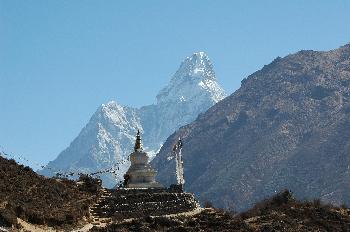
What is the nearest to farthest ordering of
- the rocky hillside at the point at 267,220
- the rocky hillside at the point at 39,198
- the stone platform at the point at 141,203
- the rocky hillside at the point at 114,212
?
the rocky hillside at the point at 39,198 < the rocky hillside at the point at 114,212 < the rocky hillside at the point at 267,220 < the stone platform at the point at 141,203

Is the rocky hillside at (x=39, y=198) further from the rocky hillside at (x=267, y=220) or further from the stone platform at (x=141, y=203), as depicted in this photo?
the rocky hillside at (x=267, y=220)

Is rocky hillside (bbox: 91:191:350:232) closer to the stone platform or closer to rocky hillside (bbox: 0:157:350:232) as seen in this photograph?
rocky hillside (bbox: 0:157:350:232)

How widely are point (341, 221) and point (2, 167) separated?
26.0 meters

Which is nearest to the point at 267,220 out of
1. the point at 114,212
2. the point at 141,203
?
the point at 141,203

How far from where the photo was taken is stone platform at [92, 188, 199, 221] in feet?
179

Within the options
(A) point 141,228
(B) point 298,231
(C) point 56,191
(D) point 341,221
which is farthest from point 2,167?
(D) point 341,221

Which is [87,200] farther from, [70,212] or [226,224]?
[226,224]

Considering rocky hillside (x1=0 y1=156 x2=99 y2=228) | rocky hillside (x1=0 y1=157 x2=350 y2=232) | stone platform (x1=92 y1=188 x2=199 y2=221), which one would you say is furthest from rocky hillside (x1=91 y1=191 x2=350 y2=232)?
rocky hillside (x1=0 y1=156 x2=99 y2=228)

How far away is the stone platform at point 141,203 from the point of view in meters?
54.5

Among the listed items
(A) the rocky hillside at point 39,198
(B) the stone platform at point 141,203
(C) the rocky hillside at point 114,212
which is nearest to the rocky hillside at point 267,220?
(C) the rocky hillside at point 114,212

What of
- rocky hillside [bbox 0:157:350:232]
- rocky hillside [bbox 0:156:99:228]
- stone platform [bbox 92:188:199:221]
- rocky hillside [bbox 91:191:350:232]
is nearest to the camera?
rocky hillside [bbox 0:156:99:228]

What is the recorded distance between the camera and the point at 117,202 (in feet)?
186

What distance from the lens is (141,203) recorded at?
57.1m

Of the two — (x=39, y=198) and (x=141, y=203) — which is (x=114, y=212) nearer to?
(x=141, y=203)
